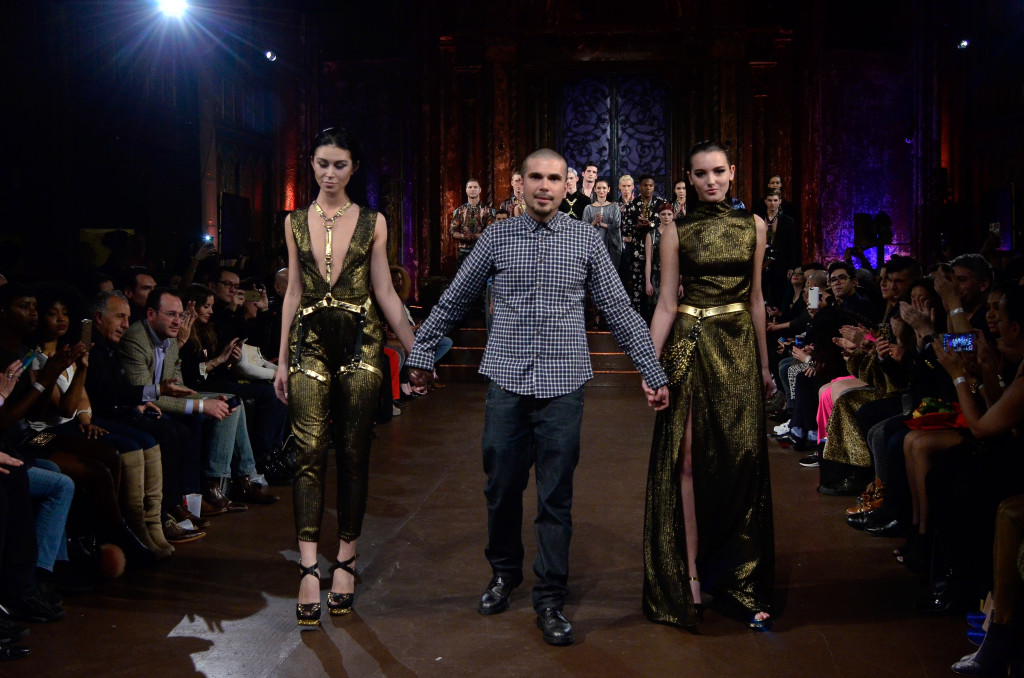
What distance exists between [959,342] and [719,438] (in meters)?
1.05

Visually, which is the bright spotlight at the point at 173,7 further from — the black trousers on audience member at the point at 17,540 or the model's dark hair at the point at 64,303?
the black trousers on audience member at the point at 17,540

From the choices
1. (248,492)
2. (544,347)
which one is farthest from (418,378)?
(248,492)

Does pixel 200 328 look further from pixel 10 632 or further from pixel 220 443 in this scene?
pixel 10 632

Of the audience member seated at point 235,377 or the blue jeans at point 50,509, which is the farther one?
the audience member seated at point 235,377

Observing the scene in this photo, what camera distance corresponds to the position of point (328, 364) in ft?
11.8

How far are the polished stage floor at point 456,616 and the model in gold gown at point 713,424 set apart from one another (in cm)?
17

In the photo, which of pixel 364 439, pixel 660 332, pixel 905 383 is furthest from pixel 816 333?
pixel 364 439

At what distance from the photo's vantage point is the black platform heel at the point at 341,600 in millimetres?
3539

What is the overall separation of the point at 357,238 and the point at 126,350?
180cm

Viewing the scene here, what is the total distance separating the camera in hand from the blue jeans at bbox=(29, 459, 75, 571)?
328 cm

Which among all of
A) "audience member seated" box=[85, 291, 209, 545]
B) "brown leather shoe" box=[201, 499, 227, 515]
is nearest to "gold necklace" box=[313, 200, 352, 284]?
"audience member seated" box=[85, 291, 209, 545]

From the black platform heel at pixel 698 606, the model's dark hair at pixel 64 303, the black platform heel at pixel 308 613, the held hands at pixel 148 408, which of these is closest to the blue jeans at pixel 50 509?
the model's dark hair at pixel 64 303

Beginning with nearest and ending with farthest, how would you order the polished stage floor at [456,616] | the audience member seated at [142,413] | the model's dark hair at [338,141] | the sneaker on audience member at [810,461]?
1. the polished stage floor at [456,616]
2. the model's dark hair at [338,141]
3. the audience member seated at [142,413]
4. the sneaker on audience member at [810,461]

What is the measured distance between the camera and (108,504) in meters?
4.05
